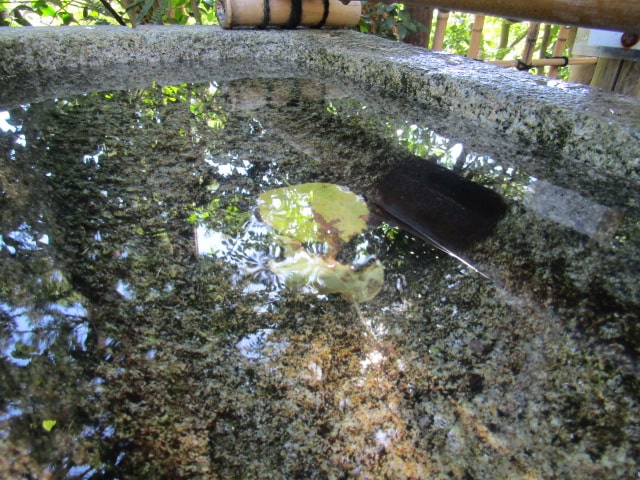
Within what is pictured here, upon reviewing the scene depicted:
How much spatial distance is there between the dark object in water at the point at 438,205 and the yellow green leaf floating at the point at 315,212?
7cm

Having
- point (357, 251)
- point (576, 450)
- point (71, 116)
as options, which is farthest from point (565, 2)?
point (71, 116)

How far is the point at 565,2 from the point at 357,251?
77 centimetres

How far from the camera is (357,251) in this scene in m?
0.90

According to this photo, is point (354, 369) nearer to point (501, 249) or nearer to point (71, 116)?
point (501, 249)

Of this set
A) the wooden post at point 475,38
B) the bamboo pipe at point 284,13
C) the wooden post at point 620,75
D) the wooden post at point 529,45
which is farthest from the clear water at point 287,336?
the wooden post at point 529,45

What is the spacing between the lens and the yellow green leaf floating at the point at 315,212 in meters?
0.95

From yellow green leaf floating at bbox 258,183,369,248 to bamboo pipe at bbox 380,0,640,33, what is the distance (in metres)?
0.65

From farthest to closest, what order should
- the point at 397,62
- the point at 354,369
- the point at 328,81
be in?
1. the point at 328,81
2. the point at 397,62
3. the point at 354,369

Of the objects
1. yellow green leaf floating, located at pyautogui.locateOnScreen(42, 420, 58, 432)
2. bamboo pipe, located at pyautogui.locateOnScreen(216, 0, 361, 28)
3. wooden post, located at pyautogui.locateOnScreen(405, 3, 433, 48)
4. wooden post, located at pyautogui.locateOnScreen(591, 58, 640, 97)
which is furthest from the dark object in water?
wooden post, located at pyautogui.locateOnScreen(405, 3, 433, 48)

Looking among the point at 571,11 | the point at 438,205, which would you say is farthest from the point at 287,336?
the point at 571,11

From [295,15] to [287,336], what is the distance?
225 centimetres

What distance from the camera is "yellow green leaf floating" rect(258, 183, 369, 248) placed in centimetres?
95

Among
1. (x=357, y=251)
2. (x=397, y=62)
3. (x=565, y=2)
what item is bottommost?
(x=357, y=251)

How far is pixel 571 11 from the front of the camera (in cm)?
100
